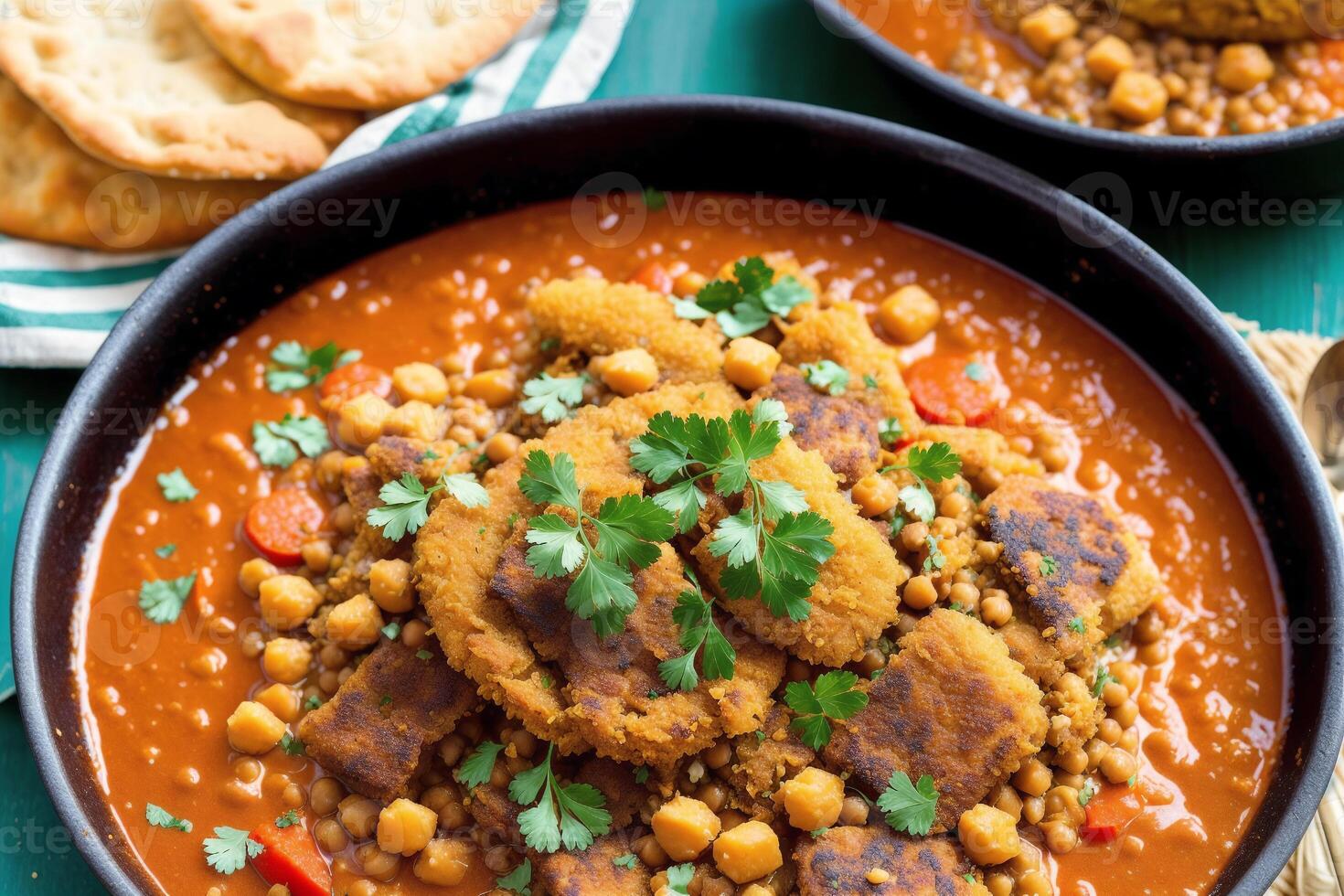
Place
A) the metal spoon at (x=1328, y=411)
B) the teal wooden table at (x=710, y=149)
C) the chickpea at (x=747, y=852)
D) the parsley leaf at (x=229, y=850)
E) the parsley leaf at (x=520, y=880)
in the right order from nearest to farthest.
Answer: the chickpea at (x=747, y=852) < the parsley leaf at (x=520, y=880) < the parsley leaf at (x=229, y=850) < the teal wooden table at (x=710, y=149) < the metal spoon at (x=1328, y=411)

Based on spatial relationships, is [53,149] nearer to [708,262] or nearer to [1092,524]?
[708,262]

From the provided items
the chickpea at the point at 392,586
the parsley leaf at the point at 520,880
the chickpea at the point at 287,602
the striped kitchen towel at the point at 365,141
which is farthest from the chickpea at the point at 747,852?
the striped kitchen towel at the point at 365,141

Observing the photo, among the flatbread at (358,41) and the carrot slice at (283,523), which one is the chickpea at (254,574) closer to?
the carrot slice at (283,523)

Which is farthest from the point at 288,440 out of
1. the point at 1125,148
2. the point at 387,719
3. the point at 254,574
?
the point at 1125,148

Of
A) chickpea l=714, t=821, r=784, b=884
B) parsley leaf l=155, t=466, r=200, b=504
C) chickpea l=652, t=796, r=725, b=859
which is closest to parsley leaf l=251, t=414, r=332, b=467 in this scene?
parsley leaf l=155, t=466, r=200, b=504

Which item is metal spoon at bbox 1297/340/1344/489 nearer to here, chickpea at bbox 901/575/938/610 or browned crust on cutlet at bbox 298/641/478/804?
chickpea at bbox 901/575/938/610

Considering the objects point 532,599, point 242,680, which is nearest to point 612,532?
point 532,599

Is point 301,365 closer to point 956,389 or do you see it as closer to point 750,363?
point 750,363
